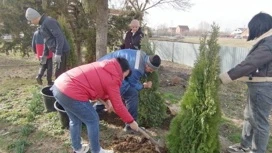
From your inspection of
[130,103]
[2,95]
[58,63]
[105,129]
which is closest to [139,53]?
[130,103]

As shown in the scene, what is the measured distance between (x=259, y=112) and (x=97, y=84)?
2.15m

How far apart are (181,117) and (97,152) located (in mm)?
1137

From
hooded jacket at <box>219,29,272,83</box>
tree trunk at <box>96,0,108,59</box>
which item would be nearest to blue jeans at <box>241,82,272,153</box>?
hooded jacket at <box>219,29,272,83</box>

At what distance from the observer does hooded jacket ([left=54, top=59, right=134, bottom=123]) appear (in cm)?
294

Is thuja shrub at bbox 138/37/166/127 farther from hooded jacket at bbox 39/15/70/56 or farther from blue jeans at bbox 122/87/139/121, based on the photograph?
hooded jacket at bbox 39/15/70/56

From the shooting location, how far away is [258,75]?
3.46 metres

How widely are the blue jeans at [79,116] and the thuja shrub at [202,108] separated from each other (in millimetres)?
1027

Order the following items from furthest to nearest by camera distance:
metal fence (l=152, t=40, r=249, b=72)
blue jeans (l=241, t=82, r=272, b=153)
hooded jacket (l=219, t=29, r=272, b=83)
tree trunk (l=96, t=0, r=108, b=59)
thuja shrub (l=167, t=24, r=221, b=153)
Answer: metal fence (l=152, t=40, r=249, b=72), tree trunk (l=96, t=0, r=108, b=59), blue jeans (l=241, t=82, r=272, b=153), hooded jacket (l=219, t=29, r=272, b=83), thuja shrub (l=167, t=24, r=221, b=153)

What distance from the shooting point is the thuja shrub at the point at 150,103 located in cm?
443

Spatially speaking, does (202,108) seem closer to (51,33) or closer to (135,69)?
(135,69)

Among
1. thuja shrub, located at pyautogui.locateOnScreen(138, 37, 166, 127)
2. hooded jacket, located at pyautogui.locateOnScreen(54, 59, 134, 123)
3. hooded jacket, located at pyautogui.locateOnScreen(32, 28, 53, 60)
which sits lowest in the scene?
thuja shrub, located at pyautogui.locateOnScreen(138, 37, 166, 127)

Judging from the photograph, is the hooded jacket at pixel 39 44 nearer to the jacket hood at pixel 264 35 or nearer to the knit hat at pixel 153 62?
the knit hat at pixel 153 62

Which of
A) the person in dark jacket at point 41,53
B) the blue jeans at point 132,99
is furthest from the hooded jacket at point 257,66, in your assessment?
the person in dark jacket at point 41,53

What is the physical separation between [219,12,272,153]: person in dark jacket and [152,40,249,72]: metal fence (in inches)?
362
